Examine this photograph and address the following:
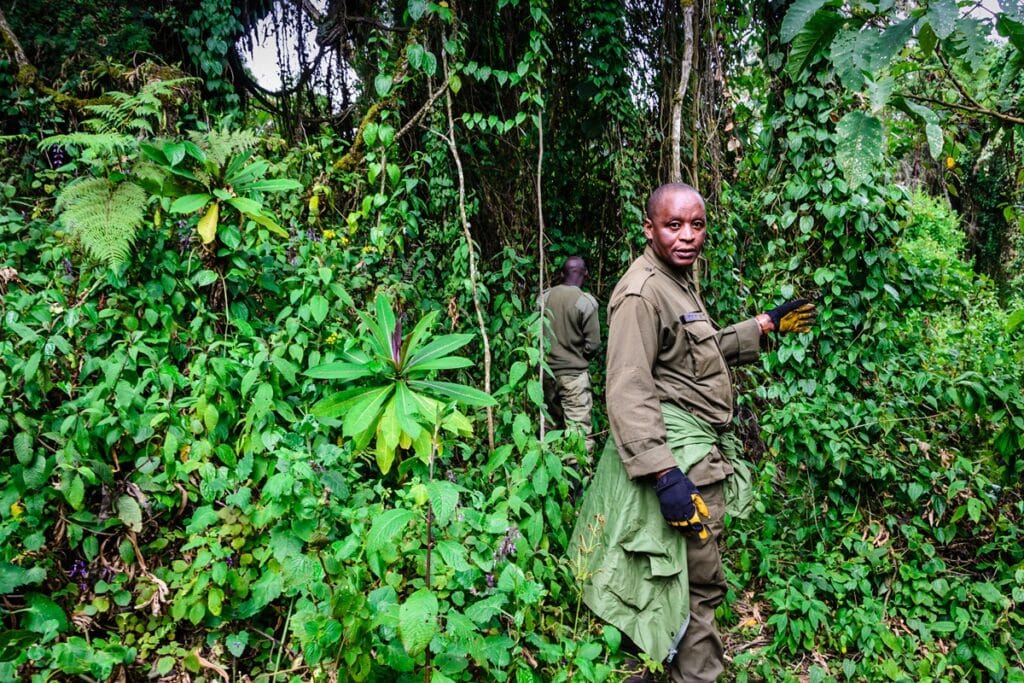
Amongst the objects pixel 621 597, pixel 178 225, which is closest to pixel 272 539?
pixel 621 597

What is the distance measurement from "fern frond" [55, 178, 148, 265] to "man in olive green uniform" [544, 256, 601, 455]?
2773 millimetres

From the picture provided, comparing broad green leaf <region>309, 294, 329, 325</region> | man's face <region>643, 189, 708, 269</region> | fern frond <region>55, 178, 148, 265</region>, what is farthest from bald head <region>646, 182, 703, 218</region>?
fern frond <region>55, 178, 148, 265</region>

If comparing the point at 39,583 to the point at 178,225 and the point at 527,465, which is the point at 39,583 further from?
the point at 527,465

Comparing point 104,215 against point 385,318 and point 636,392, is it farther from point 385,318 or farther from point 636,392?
point 636,392

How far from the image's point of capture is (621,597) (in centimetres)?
230

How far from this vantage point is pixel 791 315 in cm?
308

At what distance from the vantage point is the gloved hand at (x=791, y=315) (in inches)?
118

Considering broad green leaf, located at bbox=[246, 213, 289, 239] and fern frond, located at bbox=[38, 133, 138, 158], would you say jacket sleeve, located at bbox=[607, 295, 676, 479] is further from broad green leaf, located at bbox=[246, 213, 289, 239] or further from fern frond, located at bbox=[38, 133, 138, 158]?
fern frond, located at bbox=[38, 133, 138, 158]

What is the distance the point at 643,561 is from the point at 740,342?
1093 mm

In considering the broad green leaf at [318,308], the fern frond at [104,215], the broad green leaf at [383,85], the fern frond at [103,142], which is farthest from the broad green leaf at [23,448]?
the broad green leaf at [383,85]

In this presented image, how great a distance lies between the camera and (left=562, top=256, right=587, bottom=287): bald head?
15.9ft

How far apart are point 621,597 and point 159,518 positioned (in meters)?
1.90

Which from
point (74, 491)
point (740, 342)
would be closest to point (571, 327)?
point (740, 342)

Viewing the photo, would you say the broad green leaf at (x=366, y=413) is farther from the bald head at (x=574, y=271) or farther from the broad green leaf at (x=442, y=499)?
the bald head at (x=574, y=271)
